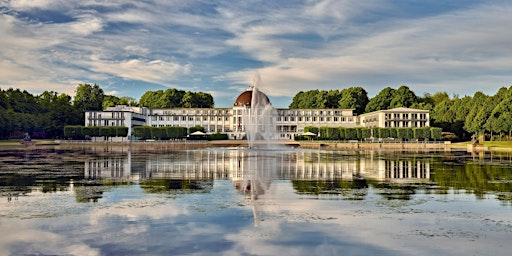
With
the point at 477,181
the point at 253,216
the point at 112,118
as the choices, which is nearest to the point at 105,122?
the point at 112,118

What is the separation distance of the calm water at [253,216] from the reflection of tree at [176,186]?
1.9 inches

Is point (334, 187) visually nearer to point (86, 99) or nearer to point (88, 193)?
point (88, 193)

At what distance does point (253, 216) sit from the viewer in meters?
15.8

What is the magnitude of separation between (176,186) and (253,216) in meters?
8.69

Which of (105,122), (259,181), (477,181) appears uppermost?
(105,122)

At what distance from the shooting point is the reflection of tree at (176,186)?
22.1 meters

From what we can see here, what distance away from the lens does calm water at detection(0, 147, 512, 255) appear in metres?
12.0

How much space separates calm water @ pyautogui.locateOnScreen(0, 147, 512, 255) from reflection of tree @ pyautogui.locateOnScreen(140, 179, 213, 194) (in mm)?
47

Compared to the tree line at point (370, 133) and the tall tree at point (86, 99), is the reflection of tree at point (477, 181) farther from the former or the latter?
the tall tree at point (86, 99)

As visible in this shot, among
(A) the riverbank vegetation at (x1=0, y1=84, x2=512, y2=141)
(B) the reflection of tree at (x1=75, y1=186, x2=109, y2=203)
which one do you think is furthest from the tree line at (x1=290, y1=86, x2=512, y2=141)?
(B) the reflection of tree at (x1=75, y1=186, x2=109, y2=203)

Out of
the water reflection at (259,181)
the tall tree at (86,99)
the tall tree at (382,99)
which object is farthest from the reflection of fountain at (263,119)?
the water reflection at (259,181)

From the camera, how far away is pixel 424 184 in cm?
2522

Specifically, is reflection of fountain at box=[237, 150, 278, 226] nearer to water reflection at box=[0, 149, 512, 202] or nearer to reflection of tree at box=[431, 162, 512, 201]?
water reflection at box=[0, 149, 512, 202]

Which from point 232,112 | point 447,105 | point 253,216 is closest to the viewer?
point 253,216
